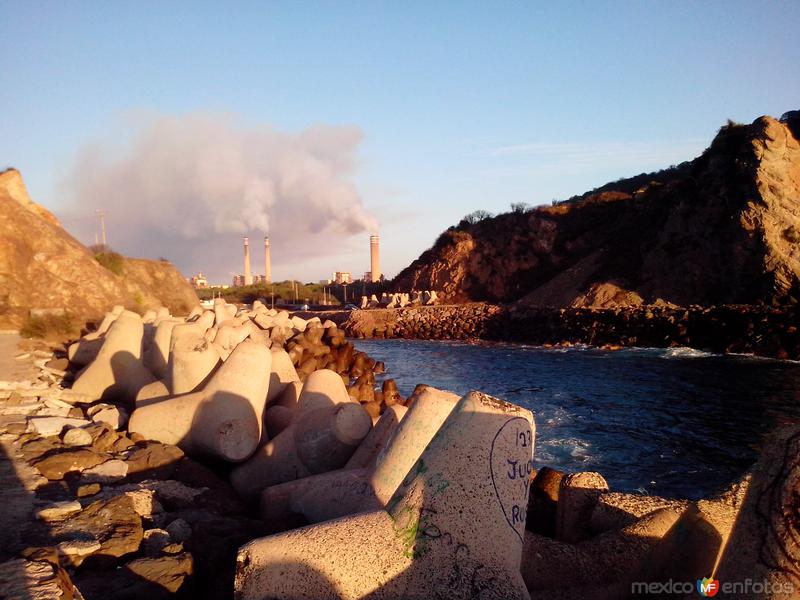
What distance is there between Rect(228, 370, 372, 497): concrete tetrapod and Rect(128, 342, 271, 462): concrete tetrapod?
0.23 meters

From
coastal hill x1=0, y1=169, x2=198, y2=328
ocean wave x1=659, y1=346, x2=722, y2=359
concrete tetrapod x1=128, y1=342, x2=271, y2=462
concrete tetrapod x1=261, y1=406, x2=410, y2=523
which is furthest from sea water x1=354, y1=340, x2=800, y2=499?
coastal hill x1=0, y1=169, x2=198, y2=328

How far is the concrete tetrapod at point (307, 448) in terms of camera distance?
5492mm

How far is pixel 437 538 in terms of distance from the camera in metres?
2.62

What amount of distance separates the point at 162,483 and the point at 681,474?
7.20m

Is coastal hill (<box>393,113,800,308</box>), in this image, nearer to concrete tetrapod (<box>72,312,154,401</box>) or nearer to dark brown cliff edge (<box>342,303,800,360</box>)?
dark brown cliff edge (<box>342,303,800,360</box>)

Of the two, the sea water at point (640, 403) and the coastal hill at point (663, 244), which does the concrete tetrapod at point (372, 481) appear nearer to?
the sea water at point (640, 403)

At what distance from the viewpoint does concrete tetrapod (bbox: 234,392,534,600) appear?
2.56m

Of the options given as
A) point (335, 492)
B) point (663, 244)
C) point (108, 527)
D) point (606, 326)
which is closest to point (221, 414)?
point (335, 492)

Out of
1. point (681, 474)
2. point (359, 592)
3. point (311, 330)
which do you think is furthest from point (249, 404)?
point (311, 330)

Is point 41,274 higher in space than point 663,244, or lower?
lower

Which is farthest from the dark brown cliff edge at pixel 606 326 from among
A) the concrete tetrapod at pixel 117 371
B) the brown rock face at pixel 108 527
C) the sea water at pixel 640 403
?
the brown rock face at pixel 108 527

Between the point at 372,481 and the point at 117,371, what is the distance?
583cm

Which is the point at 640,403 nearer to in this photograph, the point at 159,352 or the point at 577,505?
the point at 577,505

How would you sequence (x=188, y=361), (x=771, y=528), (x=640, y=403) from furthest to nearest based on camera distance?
(x=640, y=403) → (x=188, y=361) → (x=771, y=528)
